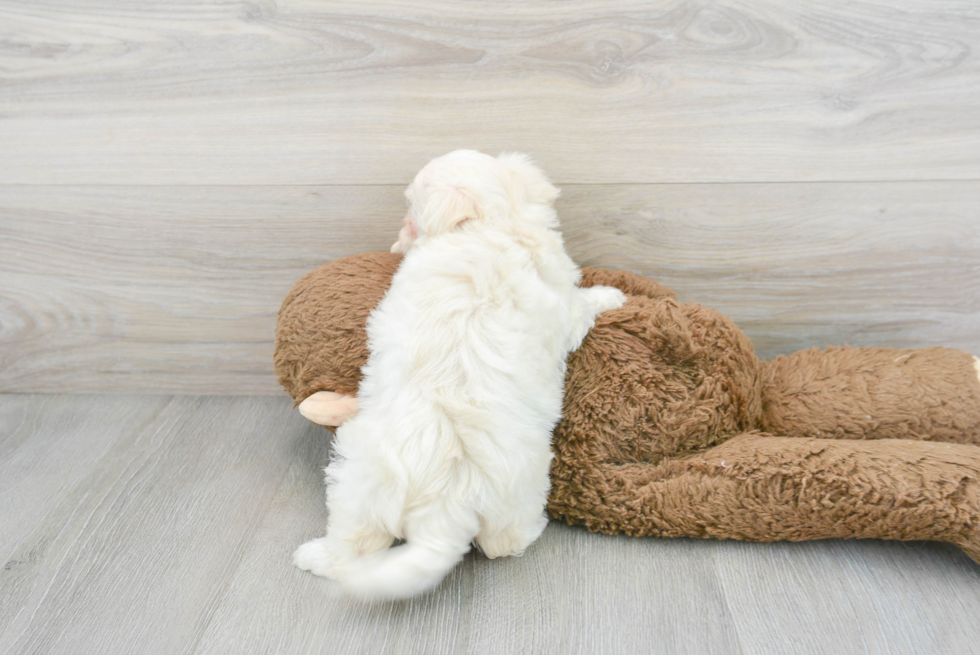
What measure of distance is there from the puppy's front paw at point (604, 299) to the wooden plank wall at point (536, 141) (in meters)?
0.16

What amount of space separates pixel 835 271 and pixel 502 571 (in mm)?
745

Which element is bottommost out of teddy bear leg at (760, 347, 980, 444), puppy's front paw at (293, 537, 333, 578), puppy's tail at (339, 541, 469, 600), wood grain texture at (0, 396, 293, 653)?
wood grain texture at (0, 396, 293, 653)

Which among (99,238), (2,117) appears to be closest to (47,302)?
(99,238)

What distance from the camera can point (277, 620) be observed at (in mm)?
795

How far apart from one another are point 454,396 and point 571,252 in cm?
45

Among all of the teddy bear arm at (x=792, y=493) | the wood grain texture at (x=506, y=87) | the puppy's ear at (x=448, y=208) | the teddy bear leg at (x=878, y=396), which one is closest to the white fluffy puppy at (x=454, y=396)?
the puppy's ear at (x=448, y=208)

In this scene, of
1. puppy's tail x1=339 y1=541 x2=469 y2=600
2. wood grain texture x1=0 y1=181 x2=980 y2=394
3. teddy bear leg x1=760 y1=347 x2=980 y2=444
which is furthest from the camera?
wood grain texture x1=0 y1=181 x2=980 y2=394

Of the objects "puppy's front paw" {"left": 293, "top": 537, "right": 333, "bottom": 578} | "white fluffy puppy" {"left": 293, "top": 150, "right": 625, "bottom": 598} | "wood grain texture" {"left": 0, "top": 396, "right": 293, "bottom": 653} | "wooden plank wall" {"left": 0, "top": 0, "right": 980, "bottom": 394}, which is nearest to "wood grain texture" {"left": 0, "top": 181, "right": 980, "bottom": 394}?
"wooden plank wall" {"left": 0, "top": 0, "right": 980, "bottom": 394}

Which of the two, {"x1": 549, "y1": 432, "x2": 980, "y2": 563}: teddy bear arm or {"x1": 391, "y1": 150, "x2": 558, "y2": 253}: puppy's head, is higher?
{"x1": 391, "y1": 150, "x2": 558, "y2": 253}: puppy's head

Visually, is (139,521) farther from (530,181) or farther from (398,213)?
(530,181)

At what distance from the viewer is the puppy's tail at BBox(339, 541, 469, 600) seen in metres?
0.72

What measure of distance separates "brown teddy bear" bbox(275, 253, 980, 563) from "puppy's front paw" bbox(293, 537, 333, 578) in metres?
0.16

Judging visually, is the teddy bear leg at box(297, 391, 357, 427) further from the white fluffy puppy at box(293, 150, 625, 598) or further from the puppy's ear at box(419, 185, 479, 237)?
the puppy's ear at box(419, 185, 479, 237)

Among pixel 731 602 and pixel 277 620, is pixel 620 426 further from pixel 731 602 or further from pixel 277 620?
pixel 277 620
